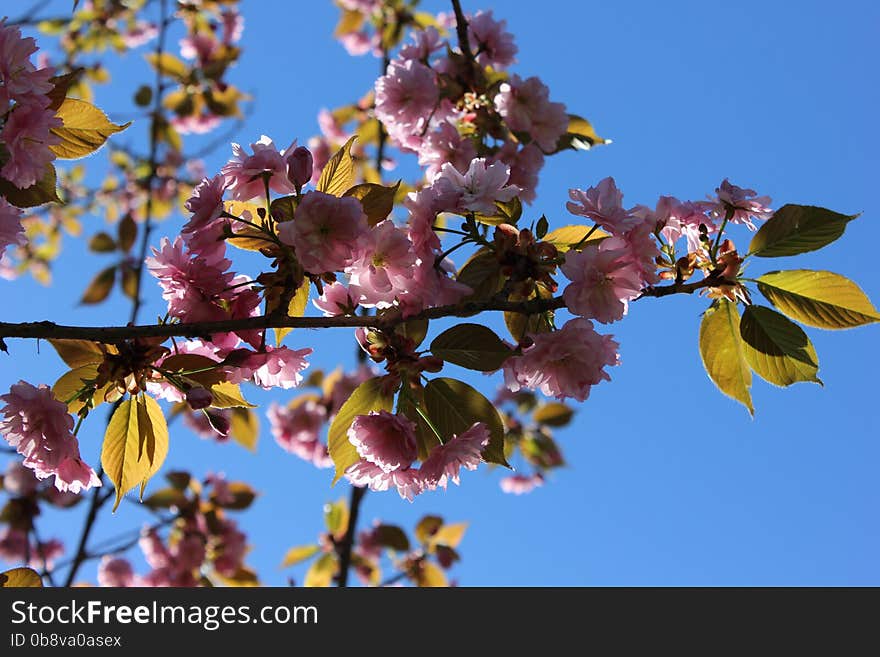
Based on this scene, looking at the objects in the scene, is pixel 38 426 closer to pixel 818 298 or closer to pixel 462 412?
pixel 462 412

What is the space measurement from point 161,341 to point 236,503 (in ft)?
9.33

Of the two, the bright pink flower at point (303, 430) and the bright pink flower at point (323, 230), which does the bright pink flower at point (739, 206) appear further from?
the bright pink flower at point (303, 430)

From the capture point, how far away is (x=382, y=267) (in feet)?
3.69

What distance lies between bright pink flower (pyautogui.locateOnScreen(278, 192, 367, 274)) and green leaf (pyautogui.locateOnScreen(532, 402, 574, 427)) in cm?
335

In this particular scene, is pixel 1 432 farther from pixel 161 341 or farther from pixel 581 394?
pixel 581 394

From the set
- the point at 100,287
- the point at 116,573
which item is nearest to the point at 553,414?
the point at 100,287

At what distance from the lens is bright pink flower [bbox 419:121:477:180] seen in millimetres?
2055

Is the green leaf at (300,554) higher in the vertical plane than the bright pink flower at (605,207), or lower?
higher

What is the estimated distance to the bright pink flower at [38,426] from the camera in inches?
46.3

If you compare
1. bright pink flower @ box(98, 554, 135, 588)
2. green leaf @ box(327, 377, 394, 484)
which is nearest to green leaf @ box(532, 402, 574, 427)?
bright pink flower @ box(98, 554, 135, 588)

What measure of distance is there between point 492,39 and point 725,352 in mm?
1668

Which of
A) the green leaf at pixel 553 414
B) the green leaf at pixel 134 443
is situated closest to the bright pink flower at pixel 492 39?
the green leaf at pixel 134 443

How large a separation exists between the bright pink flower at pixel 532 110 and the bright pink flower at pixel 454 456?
1210mm

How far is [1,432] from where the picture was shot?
121 cm
